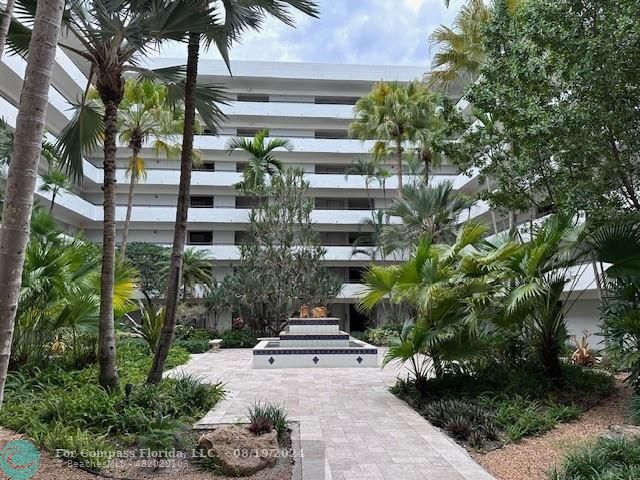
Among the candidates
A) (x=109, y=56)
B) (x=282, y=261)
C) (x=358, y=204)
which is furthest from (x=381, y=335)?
(x=109, y=56)

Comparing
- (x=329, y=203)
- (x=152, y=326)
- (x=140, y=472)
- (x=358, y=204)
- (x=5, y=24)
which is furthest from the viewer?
(x=358, y=204)

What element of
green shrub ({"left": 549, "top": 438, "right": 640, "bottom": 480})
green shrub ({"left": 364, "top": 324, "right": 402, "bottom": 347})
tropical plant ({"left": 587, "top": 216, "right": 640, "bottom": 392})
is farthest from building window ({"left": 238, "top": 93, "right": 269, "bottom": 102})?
green shrub ({"left": 549, "top": 438, "right": 640, "bottom": 480})

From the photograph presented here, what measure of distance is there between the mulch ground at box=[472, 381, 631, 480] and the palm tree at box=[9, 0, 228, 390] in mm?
5379

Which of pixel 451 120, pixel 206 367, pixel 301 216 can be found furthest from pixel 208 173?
pixel 451 120

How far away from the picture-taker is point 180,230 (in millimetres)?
7441

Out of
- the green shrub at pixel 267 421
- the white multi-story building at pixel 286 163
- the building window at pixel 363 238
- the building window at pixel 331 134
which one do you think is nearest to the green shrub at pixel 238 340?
the white multi-story building at pixel 286 163

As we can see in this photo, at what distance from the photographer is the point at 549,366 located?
8039mm

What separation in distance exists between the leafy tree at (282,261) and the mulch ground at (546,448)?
15.8 meters

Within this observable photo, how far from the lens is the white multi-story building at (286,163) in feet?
98.4

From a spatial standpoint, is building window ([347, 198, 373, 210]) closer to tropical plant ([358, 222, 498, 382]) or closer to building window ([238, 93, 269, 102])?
building window ([238, 93, 269, 102])

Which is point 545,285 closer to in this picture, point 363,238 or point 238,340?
point 238,340

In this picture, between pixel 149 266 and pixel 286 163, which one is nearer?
pixel 149 266

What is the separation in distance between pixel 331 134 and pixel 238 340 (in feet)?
57.1

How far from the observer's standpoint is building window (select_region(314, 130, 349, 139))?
33625 millimetres
